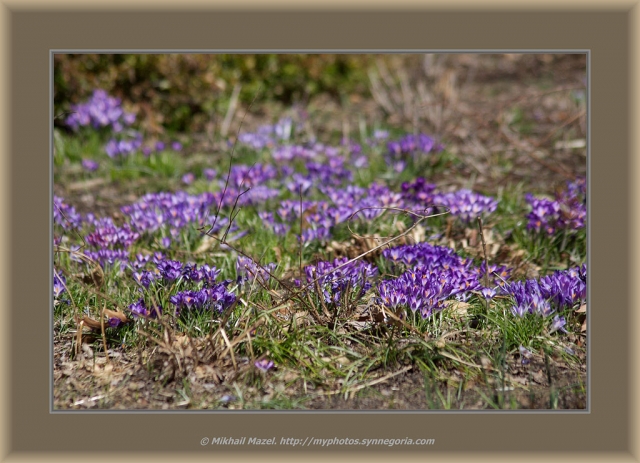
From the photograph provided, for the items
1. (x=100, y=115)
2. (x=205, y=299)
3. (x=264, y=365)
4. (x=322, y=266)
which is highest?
(x=100, y=115)

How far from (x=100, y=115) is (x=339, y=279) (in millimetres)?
3590

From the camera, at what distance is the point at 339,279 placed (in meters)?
3.14

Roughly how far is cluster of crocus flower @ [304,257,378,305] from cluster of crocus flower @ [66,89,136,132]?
3371 mm

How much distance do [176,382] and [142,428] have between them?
294mm

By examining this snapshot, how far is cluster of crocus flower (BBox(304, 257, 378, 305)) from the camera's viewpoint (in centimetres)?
306

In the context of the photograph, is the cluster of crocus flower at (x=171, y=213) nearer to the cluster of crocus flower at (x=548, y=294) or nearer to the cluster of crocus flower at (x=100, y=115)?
the cluster of crocus flower at (x=100, y=115)

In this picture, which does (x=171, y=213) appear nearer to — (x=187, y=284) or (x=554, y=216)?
(x=187, y=284)

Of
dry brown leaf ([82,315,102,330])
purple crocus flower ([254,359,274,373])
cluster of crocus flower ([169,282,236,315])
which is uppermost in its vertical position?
cluster of crocus flower ([169,282,236,315])

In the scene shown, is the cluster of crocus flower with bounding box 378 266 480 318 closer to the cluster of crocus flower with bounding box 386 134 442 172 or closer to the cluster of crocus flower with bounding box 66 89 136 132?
the cluster of crocus flower with bounding box 386 134 442 172

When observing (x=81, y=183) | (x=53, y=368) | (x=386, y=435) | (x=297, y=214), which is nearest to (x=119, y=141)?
(x=81, y=183)

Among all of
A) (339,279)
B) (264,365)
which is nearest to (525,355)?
(339,279)

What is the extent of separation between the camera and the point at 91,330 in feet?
10.2

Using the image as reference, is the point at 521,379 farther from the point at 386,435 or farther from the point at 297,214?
the point at 297,214

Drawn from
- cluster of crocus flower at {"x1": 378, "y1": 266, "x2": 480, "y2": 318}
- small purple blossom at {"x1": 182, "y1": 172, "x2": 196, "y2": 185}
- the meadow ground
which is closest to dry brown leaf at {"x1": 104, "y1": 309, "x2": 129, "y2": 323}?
the meadow ground
